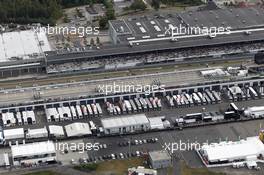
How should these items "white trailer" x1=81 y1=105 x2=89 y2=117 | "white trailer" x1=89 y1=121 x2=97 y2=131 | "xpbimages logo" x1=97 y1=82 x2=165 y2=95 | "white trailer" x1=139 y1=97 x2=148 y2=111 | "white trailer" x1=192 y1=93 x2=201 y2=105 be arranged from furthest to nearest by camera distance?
"xpbimages logo" x1=97 y1=82 x2=165 y2=95
"white trailer" x1=192 y1=93 x2=201 y2=105
"white trailer" x1=139 y1=97 x2=148 y2=111
"white trailer" x1=81 y1=105 x2=89 y2=117
"white trailer" x1=89 y1=121 x2=97 y2=131

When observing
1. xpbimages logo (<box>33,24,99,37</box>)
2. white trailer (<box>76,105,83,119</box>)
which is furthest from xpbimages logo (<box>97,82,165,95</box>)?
xpbimages logo (<box>33,24,99,37</box>)

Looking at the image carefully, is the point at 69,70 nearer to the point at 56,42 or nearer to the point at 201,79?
the point at 56,42

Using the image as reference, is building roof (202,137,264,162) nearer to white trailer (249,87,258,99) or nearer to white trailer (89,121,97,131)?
white trailer (249,87,258,99)

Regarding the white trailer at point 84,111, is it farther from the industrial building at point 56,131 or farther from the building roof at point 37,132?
the building roof at point 37,132

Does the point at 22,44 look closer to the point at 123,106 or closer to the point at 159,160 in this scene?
the point at 123,106

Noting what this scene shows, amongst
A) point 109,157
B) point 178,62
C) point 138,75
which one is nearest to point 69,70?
point 138,75

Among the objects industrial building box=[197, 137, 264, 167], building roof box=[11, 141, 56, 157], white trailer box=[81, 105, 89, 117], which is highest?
white trailer box=[81, 105, 89, 117]

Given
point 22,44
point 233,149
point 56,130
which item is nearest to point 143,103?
point 56,130

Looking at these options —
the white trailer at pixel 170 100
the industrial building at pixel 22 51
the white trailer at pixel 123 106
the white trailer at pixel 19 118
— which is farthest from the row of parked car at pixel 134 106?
the industrial building at pixel 22 51
